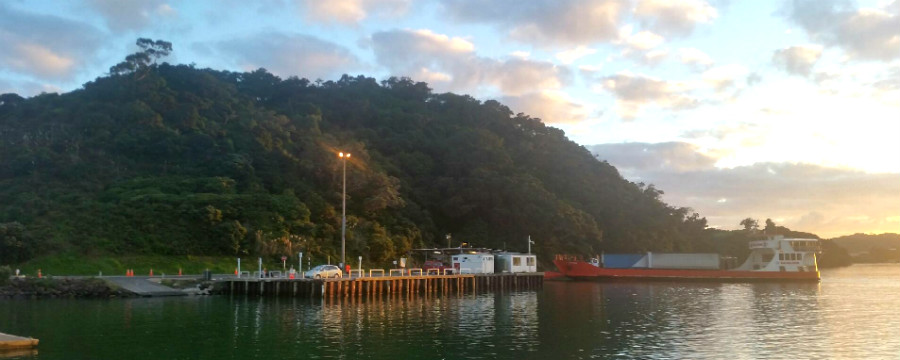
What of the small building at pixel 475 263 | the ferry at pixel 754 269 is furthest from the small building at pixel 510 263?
the ferry at pixel 754 269

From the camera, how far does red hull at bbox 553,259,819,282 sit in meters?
89.0

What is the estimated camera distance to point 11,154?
293 feet

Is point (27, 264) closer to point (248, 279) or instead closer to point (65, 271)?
point (65, 271)

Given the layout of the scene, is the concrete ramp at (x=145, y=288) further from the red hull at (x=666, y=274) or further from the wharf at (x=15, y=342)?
the red hull at (x=666, y=274)

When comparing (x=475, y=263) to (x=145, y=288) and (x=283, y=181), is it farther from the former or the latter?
(x=283, y=181)

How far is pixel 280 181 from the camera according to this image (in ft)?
300

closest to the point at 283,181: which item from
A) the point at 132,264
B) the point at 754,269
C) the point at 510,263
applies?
the point at 132,264

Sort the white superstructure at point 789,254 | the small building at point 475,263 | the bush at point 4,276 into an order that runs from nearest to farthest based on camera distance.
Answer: the bush at point 4,276, the small building at point 475,263, the white superstructure at point 789,254

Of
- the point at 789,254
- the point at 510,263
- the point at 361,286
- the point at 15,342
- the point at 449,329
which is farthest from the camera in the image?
the point at 789,254

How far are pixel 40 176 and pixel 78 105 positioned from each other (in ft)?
87.1

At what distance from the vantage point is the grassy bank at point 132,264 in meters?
57.3

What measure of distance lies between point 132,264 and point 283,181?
3143 centimetres

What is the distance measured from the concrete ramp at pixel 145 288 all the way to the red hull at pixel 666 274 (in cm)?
5257

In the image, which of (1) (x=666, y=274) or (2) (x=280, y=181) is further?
(2) (x=280, y=181)
